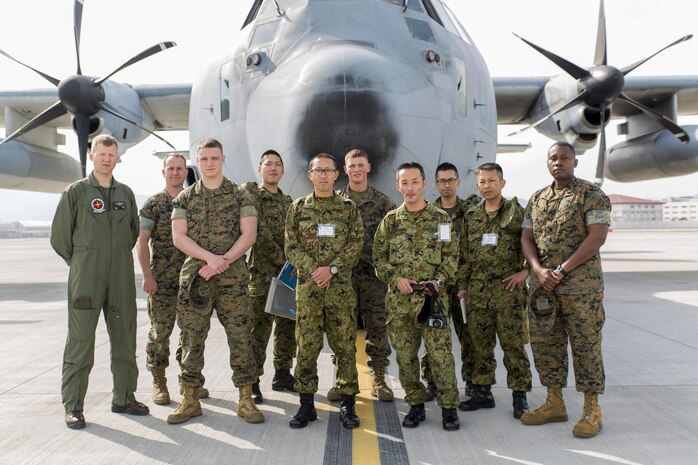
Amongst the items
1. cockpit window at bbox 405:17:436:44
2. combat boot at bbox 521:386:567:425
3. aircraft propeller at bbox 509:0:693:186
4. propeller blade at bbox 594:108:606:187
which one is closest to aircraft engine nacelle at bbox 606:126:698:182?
aircraft propeller at bbox 509:0:693:186

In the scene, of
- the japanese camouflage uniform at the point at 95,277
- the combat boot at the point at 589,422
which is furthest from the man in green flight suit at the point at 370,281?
the japanese camouflage uniform at the point at 95,277

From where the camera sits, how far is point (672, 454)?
308 centimetres

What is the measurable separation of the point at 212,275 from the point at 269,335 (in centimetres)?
99

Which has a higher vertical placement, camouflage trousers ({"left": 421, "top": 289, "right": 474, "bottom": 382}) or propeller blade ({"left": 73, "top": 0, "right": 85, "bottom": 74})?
propeller blade ({"left": 73, "top": 0, "right": 85, "bottom": 74})

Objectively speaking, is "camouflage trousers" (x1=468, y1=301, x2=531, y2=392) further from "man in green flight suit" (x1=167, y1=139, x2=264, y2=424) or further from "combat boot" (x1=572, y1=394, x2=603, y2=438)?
"man in green flight suit" (x1=167, y1=139, x2=264, y2=424)

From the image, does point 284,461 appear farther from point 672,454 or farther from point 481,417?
A: point 672,454

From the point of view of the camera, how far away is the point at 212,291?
12.8 ft

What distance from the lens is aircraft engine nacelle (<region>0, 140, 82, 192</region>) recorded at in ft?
39.9

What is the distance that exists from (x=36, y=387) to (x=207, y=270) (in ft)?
7.23

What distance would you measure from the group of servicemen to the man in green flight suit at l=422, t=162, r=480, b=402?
0.09ft

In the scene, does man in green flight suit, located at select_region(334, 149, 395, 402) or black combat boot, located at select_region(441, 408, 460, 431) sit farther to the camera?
man in green flight suit, located at select_region(334, 149, 395, 402)

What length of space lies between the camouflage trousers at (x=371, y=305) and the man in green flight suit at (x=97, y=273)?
5.97ft

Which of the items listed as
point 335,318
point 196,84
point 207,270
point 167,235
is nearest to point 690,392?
point 335,318

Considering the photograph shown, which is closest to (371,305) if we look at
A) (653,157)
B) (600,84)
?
(600,84)
